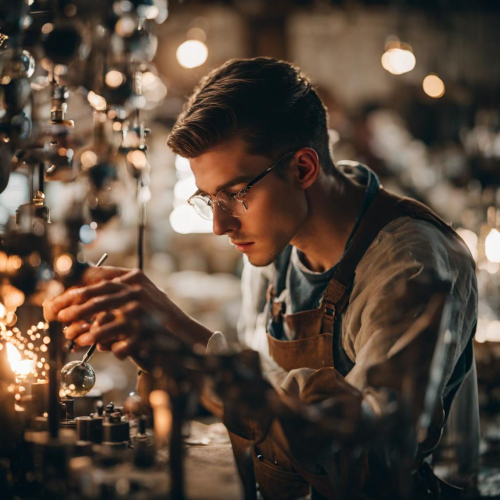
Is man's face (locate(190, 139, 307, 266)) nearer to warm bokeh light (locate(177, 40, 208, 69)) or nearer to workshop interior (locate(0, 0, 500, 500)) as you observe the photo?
workshop interior (locate(0, 0, 500, 500))

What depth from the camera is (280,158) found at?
200 cm

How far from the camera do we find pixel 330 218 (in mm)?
2168

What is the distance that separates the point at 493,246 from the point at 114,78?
13.0 feet

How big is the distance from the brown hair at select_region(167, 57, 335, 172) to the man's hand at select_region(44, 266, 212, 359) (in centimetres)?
52

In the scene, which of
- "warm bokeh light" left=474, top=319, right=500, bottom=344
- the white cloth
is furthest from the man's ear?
"warm bokeh light" left=474, top=319, right=500, bottom=344

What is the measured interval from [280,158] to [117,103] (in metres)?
0.91

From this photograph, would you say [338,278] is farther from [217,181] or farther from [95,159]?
[95,159]

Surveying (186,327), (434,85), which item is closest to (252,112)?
(186,327)

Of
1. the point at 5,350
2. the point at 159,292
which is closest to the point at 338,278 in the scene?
the point at 159,292

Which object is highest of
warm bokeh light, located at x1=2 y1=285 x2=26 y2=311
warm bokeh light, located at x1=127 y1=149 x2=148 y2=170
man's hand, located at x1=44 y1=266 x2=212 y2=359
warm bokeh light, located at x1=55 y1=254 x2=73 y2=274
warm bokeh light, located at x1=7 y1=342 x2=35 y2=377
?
warm bokeh light, located at x1=127 y1=149 x2=148 y2=170

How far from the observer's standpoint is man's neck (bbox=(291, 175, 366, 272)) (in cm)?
216

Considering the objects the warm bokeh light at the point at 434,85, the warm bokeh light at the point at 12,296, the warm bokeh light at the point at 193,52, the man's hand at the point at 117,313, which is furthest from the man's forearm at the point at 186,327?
the warm bokeh light at the point at 434,85

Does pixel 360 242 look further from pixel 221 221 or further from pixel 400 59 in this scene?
pixel 400 59

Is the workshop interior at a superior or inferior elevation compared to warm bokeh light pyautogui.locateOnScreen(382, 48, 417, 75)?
inferior
